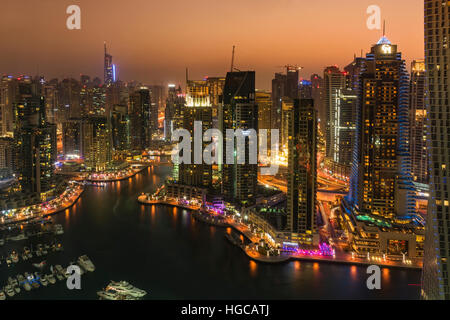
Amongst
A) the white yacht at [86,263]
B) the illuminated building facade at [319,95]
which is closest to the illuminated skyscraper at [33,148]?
the white yacht at [86,263]

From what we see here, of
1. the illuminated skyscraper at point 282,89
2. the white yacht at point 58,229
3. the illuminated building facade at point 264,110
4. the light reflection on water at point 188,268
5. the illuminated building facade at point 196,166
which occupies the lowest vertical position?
the light reflection on water at point 188,268

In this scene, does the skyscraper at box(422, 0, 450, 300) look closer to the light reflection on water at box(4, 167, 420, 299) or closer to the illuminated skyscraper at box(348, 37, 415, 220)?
the light reflection on water at box(4, 167, 420, 299)

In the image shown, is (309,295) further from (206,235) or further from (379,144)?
(379,144)

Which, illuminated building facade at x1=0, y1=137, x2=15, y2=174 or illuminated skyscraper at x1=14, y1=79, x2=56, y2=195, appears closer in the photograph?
illuminated skyscraper at x1=14, y1=79, x2=56, y2=195

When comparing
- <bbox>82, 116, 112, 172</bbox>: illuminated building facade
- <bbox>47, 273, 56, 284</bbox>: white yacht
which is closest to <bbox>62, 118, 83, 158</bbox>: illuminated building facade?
<bbox>82, 116, 112, 172</bbox>: illuminated building facade

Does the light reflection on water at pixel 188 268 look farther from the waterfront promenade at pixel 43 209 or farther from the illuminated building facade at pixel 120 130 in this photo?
the illuminated building facade at pixel 120 130

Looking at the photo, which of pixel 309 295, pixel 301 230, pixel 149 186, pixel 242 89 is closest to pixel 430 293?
pixel 309 295

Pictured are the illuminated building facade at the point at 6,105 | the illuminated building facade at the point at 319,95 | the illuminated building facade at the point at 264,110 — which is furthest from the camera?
the illuminated building facade at the point at 319,95

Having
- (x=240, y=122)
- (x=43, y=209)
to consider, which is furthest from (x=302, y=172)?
(x=43, y=209)
